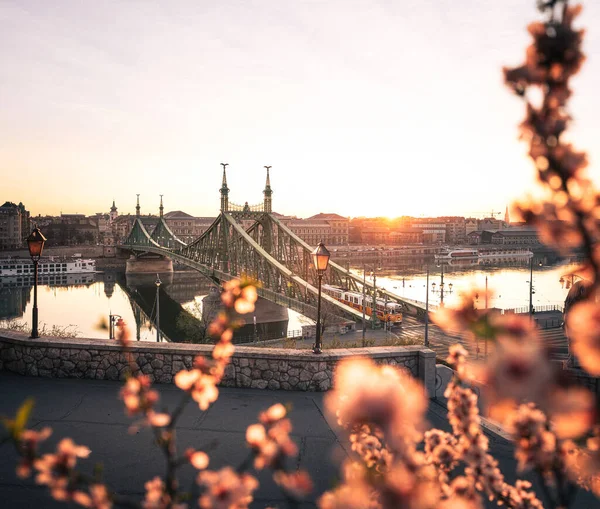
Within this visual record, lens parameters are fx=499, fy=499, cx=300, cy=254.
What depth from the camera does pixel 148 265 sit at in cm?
7756

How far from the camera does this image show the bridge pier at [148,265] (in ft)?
250

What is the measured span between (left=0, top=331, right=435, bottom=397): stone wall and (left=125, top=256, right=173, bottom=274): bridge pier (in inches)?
2759

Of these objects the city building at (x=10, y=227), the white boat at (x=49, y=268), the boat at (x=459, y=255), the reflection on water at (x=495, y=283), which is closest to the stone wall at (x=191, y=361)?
the reflection on water at (x=495, y=283)

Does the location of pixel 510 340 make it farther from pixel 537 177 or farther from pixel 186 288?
pixel 186 288

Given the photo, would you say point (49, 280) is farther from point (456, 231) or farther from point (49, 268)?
point (456, 231)

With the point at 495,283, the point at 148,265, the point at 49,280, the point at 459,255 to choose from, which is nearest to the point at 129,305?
the point at 49,280

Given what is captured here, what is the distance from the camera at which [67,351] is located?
328 inches

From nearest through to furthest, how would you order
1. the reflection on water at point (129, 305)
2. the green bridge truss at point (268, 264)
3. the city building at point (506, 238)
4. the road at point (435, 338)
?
the road at point (435, 338), the green bridge truss at point (268, 264), the reflection on water at point (129, 305), the city building at point (506, 238)

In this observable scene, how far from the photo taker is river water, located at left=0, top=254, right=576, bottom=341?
38000 millimetres

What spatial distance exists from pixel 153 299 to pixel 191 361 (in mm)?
49318

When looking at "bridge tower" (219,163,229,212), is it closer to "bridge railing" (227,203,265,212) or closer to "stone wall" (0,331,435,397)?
"bridge railing" (227,203,265,212)

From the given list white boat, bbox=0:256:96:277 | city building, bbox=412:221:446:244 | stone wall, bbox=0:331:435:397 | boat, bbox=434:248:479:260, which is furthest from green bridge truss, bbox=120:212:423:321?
city building, bbox=412:221:446:244

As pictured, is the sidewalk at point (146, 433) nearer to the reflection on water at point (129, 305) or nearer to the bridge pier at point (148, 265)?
the reflection on water at point (129, 305)

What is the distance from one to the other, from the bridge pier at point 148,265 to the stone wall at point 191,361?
7007 cm
